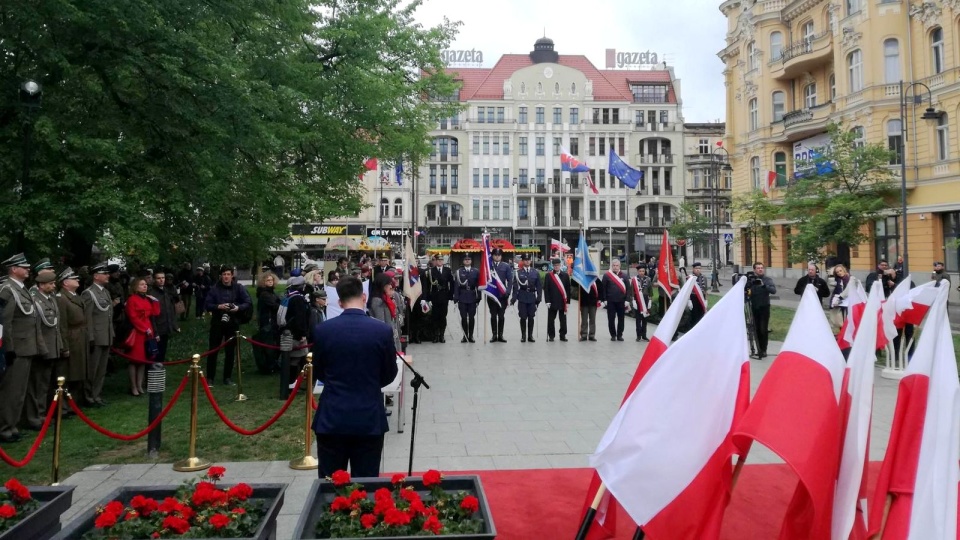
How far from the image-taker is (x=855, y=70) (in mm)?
36250

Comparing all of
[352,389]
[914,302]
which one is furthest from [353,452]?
[914,302]

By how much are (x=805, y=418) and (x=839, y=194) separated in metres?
30.9

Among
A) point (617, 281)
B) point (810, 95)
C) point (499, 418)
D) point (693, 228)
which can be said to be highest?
point (810, 95)

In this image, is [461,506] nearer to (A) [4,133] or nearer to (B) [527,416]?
(B) [527,416]

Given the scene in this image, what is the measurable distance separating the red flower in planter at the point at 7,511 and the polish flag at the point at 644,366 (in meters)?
3.28

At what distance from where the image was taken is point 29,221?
414 inches

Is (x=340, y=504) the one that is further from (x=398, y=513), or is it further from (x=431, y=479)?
(x=431, y=479)

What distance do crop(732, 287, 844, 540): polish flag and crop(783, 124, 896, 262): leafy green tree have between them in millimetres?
28462

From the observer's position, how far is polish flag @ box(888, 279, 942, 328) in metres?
10.5

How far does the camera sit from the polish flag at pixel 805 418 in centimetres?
321

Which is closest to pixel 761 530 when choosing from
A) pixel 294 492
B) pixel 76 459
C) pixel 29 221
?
pixel 294 492

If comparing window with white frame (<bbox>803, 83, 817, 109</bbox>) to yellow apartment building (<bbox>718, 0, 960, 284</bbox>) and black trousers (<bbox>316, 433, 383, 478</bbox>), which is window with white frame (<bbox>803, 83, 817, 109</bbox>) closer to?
yellow apartment building (<bbox>718, 0, 960, 284</bbox>)

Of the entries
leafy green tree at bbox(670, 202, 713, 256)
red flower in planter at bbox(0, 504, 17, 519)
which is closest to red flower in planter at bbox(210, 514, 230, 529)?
red flower in planter at bbox(0, 504, 17, 519)

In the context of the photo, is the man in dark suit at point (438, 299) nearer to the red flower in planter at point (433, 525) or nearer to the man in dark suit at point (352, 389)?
the man in dark suit at point (352, 389)
